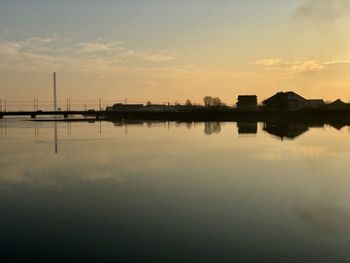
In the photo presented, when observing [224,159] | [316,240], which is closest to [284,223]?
[316,240]

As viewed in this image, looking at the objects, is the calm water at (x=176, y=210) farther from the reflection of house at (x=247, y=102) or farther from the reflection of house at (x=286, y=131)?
the reflection of house at (x=247, y=102)

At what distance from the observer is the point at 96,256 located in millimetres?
11008

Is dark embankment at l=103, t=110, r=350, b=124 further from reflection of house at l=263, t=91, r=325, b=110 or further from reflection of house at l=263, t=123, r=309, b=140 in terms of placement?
reflection of house at l=263, t=123, r=309, b=140

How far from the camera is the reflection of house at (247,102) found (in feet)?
522

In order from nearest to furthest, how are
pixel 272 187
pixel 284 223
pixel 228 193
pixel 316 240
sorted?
pixel 316 240 → pixel 284 223 → pixel 228 193 → pixel 272 187

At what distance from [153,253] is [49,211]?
6.03 meters

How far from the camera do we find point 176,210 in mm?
15562

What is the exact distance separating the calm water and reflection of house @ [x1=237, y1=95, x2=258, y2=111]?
13049 cm

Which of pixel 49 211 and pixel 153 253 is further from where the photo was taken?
pixel 49 211

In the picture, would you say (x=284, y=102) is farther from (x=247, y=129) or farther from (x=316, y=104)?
(x=316, y=104)

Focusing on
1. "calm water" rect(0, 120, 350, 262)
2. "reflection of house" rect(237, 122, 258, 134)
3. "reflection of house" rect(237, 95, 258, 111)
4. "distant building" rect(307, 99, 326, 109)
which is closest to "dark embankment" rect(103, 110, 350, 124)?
"distant building" rect(307, 99, 326, 109)

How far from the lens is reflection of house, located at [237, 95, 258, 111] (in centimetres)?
15900

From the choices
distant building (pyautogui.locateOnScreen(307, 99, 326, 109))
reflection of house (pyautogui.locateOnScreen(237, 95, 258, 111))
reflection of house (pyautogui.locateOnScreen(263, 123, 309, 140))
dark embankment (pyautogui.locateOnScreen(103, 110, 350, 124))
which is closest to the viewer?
reflection of house (pyautogui.locateOnScreen(263, 123, 309, 140))

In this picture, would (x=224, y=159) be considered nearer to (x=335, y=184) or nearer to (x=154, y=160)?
(x=154, y=160)
